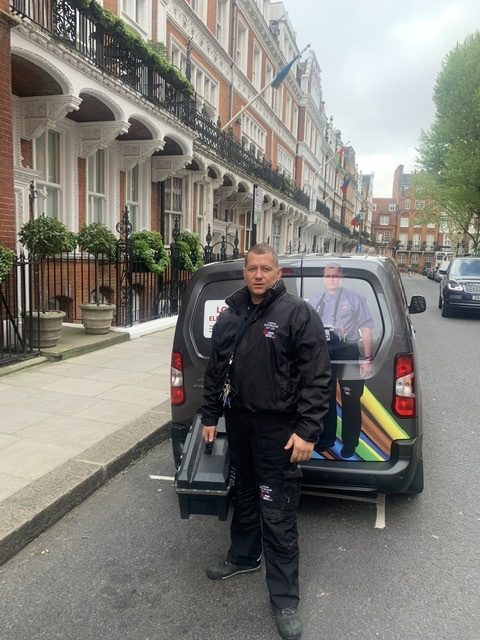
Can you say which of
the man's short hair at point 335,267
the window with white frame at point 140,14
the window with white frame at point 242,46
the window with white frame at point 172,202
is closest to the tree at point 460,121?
the window with white frame at point 242,46

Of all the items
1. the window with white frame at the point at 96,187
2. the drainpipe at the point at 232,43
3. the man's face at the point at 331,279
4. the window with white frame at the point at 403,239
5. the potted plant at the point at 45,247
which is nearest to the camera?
the man's face at the point at 331,279

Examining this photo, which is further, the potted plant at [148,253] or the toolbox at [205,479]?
the potted plant at [148,253]

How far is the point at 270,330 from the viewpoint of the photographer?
231cm

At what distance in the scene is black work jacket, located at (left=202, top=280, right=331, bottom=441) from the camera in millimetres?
2281

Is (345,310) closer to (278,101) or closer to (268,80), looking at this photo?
(268,80)

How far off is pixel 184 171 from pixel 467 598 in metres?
15.2

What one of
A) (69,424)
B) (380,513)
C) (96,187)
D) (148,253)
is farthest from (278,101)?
(380,513)

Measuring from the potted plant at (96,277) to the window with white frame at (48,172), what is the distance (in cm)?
174

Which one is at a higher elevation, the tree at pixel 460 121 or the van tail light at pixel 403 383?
the tree at pixel 460 121

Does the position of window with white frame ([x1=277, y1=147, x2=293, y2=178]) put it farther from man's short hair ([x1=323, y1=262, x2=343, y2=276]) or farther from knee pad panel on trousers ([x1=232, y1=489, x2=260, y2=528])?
knee pad panel on trousers ([x1=232, y1=489, x2=260, y2=528])

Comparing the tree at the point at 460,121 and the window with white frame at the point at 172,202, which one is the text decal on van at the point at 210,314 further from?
the tree at the point at 460,121

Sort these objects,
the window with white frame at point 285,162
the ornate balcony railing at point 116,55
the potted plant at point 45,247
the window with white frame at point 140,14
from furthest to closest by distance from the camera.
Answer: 1. the window with white frame at point 285,162
2. the window with white frame at point 140,14
3. the ornate balcony railing at point 116,55
4. the potted plant at point 45,247

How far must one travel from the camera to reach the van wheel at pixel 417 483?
3.46m

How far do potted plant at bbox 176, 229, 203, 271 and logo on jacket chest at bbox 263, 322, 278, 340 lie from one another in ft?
33.8
